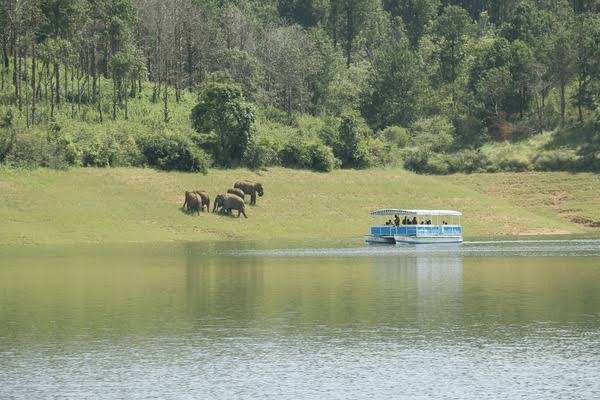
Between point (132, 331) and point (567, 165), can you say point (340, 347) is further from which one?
point (567, 165)

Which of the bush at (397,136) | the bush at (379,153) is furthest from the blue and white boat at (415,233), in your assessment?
the bush at (397,136)

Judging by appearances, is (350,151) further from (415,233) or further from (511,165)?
(415,233)

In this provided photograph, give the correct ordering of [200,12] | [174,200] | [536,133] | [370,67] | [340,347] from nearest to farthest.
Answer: [340,347], [174,200], [536,133], [200,12], [370,67]

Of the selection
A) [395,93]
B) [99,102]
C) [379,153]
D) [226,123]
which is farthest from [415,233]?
[395,93]

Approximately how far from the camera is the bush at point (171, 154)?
374 ft

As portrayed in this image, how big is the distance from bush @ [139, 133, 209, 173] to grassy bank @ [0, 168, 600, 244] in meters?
1.95

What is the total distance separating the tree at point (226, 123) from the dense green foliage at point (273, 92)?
17cm

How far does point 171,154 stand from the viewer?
114 metres

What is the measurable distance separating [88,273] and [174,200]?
136 feet

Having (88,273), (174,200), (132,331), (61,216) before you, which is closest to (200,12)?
(174,200)

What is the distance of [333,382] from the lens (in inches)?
1211

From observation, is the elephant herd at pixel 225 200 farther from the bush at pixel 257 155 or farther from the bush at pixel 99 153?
the bush at pixel 257 155

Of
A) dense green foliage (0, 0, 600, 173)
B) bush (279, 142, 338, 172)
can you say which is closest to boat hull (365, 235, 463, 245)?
dense green foliage (0, 0, 600, 173)

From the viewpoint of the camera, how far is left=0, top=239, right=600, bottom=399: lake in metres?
30.5
